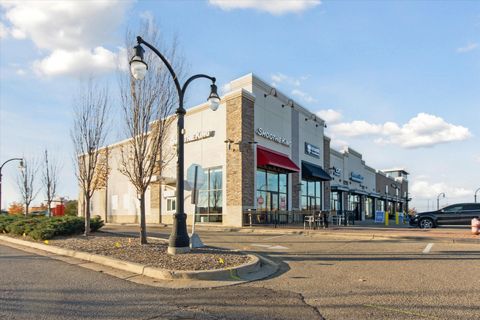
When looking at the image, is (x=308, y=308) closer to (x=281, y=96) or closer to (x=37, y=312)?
(x=37, y=312)

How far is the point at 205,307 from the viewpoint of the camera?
617 centimetres

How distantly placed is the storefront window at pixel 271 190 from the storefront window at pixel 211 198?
2.61m

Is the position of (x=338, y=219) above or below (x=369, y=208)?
above

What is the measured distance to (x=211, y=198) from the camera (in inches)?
1069

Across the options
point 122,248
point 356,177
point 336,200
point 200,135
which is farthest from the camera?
point 356,177

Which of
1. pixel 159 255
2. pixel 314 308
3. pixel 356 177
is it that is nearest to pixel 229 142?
pixel 159 255

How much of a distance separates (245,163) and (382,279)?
56.7 ft

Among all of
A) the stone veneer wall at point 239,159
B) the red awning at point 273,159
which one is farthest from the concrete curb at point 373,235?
the red awning at point 273,159

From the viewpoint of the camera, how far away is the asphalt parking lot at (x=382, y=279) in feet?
19.6

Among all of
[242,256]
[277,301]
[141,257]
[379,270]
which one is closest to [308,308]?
[277,301]

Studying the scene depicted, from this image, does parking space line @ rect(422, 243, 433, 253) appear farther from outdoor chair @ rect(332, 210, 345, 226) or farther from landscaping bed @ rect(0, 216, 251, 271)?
outdoor chair @ rect(332, 210, 345, 226)

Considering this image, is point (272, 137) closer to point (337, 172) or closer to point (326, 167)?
point (326, 167)

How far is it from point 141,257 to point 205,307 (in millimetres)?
4627

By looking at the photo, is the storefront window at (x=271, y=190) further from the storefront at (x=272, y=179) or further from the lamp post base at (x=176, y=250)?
the lamp post base at (x=176, y=250)
